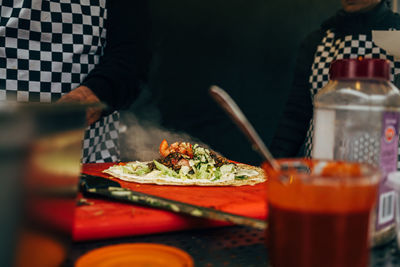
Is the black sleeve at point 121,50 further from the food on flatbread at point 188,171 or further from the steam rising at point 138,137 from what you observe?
the steam rising at point 138,137

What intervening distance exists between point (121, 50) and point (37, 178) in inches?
78.8

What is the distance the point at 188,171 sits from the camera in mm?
1642

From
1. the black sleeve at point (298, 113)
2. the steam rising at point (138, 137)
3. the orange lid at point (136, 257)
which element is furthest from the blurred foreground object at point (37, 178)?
the steam rising at point (138, 137)

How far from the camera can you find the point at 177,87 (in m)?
3.62

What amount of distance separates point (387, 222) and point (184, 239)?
0.40 meters

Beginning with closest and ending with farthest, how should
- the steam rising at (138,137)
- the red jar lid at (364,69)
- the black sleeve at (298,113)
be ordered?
the red jar lid at (364,69) < the black sleeve at (298,113) < the steam rising at (138,137)

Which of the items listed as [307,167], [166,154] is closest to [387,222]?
[307,167]

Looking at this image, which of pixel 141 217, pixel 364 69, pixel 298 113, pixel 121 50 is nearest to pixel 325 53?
pixel 298 113

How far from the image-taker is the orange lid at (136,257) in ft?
1.91

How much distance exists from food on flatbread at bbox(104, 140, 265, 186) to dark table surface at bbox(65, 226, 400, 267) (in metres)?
0.56

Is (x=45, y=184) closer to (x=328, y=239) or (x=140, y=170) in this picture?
(x=328, y=239)

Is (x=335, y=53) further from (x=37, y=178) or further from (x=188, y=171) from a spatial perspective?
(x=37, y=178)

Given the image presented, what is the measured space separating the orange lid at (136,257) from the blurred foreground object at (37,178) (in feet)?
0.17

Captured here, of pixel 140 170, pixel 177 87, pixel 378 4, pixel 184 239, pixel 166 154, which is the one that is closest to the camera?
pixel 184 239
